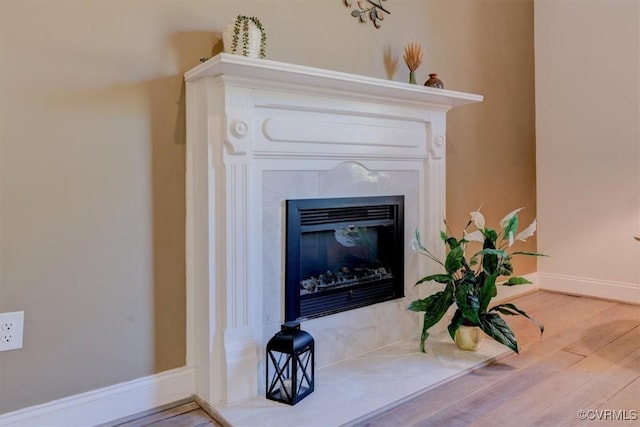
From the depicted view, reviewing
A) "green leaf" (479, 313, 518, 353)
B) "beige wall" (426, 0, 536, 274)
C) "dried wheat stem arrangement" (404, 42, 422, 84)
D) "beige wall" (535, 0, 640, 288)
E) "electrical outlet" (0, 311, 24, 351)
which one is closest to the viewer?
"electrical outlet" (0, 311, 24, 351)

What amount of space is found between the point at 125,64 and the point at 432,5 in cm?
209

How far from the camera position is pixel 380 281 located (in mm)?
2619

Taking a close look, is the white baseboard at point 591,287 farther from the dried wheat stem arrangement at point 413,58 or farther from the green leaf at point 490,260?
the dried wheat stem arrangement at point 413,58


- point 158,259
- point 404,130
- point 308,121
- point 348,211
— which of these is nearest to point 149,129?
point 158,259

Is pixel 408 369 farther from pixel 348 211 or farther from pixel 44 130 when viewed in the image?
pixel 44 130

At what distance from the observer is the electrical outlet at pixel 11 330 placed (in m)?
1.68

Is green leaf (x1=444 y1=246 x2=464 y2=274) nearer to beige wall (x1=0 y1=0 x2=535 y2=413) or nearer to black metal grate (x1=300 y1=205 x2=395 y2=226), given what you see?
black metal grate (x1=300 y1=205 x2=395 y2=226)

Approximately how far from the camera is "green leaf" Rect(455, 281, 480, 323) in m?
2.38

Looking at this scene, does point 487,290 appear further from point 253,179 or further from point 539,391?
point 253,179

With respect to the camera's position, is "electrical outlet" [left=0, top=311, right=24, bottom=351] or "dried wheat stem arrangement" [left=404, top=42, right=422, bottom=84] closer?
"electrical outlet" [left=0, top=311, right=24, bottom=351]

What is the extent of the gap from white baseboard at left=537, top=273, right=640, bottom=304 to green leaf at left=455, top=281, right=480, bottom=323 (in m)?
1.97

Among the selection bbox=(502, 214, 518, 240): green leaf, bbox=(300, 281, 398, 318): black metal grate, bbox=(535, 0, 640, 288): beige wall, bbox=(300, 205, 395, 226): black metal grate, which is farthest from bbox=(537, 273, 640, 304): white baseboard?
bbox=(300, 205, 395, 226): black metal grate

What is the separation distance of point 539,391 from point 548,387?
7cm

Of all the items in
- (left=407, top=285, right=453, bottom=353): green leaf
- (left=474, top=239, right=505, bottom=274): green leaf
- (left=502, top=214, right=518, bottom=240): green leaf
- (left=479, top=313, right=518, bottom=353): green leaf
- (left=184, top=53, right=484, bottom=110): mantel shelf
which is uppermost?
(left=184, top=53, right=484, bottom=110): mantel shelf
